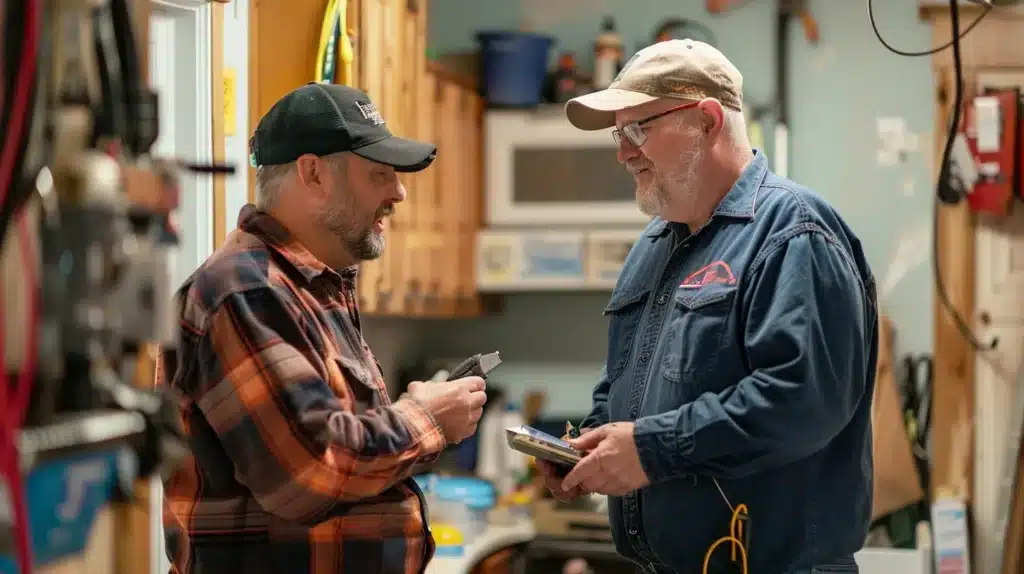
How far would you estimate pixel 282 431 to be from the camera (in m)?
1.56

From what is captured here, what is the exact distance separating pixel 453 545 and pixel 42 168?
265cm

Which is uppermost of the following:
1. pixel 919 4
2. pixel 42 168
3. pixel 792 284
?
pixel 919 4

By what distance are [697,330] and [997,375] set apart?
8.24 feet

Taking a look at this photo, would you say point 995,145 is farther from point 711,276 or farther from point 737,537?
point 737,537

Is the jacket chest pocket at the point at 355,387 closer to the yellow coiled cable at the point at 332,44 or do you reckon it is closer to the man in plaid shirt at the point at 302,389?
the man in plaid shirt at the point at 302,389

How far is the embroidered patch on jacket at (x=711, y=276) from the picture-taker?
6.28 ft

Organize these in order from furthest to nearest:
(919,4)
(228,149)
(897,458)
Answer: (919,4)
(897,458)
(228,149)

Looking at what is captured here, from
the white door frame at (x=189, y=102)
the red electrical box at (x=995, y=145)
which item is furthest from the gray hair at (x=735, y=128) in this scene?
the red electrical box at (x=995, y=145)

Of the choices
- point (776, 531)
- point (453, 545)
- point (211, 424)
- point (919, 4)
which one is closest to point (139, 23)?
point (211, 424)

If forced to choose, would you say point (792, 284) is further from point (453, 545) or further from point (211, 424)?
point (453, 545)

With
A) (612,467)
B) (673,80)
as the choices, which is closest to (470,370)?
(612,467)

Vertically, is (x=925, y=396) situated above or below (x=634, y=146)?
below

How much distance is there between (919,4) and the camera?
13.9 feet

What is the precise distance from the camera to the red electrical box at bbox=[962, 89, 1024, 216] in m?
3.81
